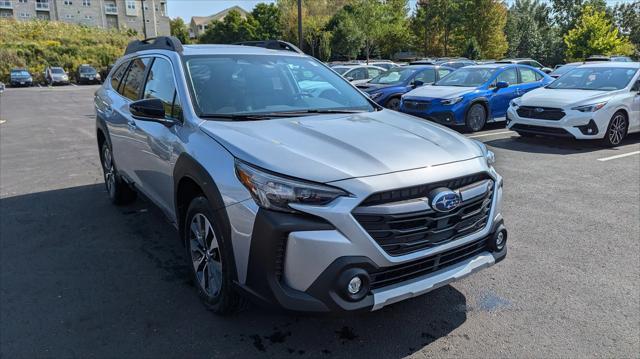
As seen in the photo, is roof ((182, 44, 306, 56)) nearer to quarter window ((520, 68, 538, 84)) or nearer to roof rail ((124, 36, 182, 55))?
roof rail ((124, 36, 182, 55))

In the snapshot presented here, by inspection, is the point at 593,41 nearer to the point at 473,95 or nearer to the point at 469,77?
the point at 469,77

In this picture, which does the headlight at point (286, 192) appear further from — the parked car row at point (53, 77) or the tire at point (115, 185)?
the parked car row at point (53, 77)

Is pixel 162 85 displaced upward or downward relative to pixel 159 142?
upward

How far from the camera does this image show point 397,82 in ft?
46.0

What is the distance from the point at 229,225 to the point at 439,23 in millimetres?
47687

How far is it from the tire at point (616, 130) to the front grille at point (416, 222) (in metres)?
7.65

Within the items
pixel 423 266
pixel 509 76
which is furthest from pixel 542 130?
pixel 423 266

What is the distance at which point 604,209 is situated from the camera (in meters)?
5.52

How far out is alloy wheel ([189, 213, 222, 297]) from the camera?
3115 millimetres

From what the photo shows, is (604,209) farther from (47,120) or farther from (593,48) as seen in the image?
(593,48)

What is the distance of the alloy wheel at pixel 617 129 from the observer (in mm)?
9120

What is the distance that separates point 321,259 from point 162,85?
7.76ft

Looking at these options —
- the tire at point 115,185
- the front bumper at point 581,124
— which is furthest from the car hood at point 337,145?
the front bumper at point 581,124

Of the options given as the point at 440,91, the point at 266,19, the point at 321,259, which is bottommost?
the point at 321,259
